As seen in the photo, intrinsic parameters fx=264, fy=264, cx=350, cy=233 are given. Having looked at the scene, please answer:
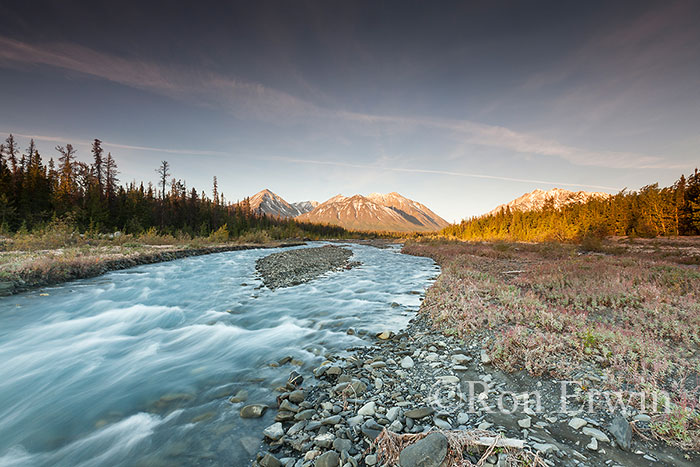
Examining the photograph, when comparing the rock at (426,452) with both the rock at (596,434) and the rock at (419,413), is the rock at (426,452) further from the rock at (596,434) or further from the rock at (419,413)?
the rock at (596,434)

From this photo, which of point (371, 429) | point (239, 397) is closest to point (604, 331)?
point (371, 429)

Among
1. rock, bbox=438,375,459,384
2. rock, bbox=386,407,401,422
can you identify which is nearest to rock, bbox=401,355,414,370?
rock, bbox=438,375,459,384

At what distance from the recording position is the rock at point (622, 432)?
9.47ft

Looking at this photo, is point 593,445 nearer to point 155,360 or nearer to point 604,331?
point 604,331

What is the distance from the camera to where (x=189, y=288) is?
14.6 meters

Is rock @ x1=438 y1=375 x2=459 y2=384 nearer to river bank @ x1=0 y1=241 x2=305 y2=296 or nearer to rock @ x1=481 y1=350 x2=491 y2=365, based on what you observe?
rock @ x1=481 y1=350 x2=491 y2=365

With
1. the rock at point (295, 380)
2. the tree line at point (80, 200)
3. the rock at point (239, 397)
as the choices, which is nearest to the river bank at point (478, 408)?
the rock at point (295, 380)

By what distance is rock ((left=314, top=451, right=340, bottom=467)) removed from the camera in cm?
292

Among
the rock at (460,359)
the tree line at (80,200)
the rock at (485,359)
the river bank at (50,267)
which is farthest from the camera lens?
the tree line at (80,200)

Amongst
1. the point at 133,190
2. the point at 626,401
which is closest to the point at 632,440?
the point at 626,401

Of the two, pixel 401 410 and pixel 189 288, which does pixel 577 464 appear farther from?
pixel 189 288

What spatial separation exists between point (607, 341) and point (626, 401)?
221cm

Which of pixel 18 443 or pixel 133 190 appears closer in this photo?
pixel 18 443

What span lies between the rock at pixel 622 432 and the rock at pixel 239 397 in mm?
5293
